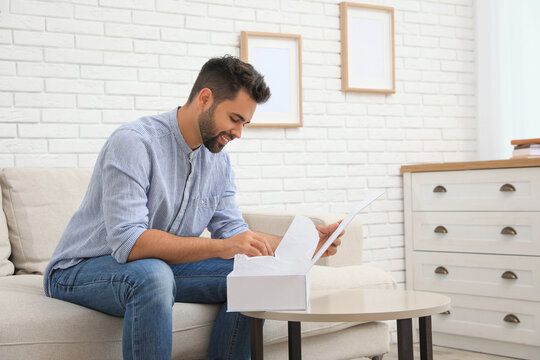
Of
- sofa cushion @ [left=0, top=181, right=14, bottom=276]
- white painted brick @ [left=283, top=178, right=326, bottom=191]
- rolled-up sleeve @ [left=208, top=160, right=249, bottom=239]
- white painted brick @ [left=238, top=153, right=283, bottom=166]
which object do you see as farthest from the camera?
white painted brick @ [left=283, top=178, right=326, bottom=191]

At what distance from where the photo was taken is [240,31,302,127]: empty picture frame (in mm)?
3135

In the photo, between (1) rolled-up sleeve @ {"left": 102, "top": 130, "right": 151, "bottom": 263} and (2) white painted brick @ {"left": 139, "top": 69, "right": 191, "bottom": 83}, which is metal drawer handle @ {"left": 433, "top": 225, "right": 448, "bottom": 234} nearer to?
(2) white painted brick @ {"left": 139, "top": 69, "right": 191, "bottom": 83}

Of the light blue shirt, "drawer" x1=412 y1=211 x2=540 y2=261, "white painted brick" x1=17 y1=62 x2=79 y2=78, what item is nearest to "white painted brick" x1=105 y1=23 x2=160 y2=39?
"white painted brick" x1=17 y1=62 x2=79 y2=78

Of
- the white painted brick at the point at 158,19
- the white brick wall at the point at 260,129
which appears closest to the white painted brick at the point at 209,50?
the white brick wall at the point at 260,129

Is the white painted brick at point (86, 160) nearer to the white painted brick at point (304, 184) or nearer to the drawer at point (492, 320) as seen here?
the white painted brick at point (304, 184)

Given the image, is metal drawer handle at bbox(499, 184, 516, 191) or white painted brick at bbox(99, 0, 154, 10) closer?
white painted brick at bbox(99, 0, 154, 10)

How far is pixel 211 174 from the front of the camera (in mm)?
2062

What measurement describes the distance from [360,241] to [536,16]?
1.78 meters

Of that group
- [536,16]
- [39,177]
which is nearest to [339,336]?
[39,177]

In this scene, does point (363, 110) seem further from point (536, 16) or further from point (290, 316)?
point (290, 316)

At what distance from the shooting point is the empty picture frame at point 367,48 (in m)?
3.35

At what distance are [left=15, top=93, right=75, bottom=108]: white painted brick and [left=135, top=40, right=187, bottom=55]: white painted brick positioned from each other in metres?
0.35

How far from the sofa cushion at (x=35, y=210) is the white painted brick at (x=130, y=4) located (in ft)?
2.52

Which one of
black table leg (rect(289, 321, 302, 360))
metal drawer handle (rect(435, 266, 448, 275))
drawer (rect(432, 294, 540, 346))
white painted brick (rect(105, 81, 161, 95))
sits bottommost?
drawer (rect(432, 294, 540, 346))
